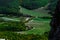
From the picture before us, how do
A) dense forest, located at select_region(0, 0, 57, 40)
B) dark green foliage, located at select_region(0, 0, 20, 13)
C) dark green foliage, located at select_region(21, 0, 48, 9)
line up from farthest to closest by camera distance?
dark green foliage, located at select_region(21, 0, 48, 9)
dark green foliage, located at select_region(0, 0, 20, 13)
dense forest, located at select_region(0, 0, 57, 40)

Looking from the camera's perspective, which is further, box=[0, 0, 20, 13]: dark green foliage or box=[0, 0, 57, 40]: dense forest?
box=[0, 0, 20, 13]: dark green foliage

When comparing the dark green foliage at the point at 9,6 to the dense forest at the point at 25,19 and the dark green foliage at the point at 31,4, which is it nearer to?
the dense forest at the point at 25,19

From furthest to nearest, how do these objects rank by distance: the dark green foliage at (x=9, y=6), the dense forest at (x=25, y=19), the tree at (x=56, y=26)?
the dark green foliage at (x=9, y=6) < the dense forest at (x=25, y=19) < the tree at (x=56, y=26)

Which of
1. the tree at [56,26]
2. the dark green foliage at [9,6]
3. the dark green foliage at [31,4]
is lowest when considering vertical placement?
the dark green foliage at [31,4]

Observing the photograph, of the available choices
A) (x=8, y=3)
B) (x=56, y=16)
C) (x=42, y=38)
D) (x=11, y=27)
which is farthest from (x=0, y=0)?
(x=56, y=16)

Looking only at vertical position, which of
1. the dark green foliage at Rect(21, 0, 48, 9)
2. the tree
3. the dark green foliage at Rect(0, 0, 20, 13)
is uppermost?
the tree

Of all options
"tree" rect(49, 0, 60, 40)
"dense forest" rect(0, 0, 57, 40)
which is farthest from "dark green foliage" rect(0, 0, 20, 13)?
"tree" rect(49, 0, 60, 40)

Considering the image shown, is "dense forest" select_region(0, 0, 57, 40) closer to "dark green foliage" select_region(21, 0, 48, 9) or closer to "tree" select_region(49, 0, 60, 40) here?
"dark green foliage" select_region(21, 0, 48, 9)

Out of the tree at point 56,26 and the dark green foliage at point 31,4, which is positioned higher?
the tree at point 56,26

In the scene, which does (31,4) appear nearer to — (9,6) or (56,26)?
(9,6)

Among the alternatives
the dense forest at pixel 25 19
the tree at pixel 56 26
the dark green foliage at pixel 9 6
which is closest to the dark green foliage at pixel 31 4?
the dense forest at pixel 25 19

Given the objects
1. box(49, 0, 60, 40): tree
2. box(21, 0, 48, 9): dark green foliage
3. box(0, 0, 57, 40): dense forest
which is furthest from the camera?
box(21, 0, 48, 9): dark green foliage

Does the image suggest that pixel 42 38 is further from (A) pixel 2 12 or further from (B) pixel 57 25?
(A) pixel 2 12
